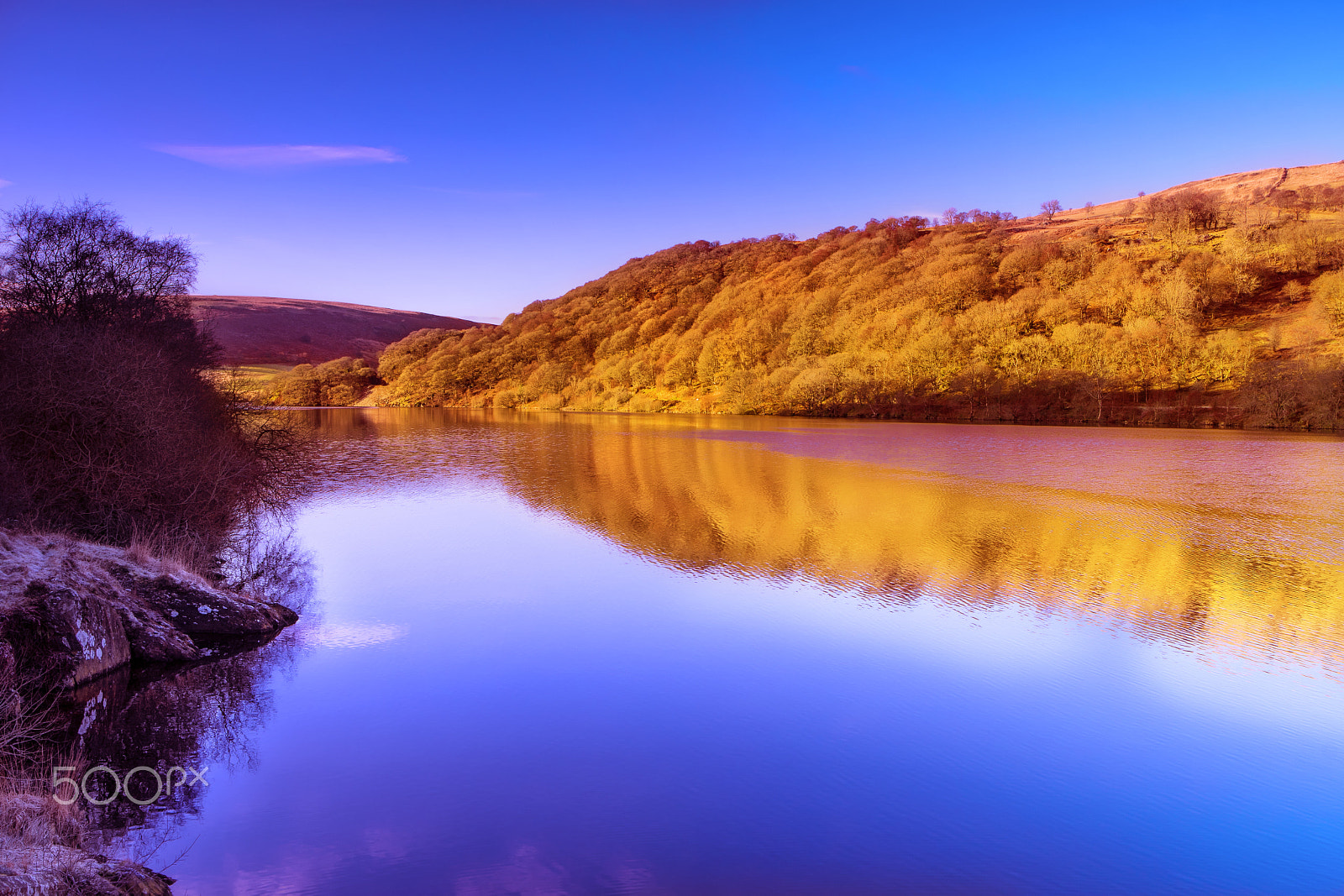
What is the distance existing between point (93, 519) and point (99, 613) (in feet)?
9.71

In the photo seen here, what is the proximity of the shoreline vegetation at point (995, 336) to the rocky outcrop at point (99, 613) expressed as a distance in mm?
8912

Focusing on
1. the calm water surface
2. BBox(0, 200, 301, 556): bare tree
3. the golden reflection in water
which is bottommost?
the calm water surface

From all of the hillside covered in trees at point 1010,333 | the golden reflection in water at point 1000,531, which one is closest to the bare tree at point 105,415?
the golden reflection in water at point 1000,531

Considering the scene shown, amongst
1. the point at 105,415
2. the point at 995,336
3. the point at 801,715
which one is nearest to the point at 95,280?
the point at 105,415

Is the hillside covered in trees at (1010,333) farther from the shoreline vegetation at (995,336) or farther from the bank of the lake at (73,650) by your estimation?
the bank of the lake at (73,650)

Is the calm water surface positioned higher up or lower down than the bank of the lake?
lower down

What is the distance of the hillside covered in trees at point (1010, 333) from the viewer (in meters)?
46.8

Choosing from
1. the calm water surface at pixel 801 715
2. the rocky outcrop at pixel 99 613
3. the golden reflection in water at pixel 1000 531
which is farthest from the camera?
the golden reflection in water at pixel 1000 531

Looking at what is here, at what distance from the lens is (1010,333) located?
56000mm

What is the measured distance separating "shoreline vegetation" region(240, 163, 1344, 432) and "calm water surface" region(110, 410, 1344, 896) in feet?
33.8

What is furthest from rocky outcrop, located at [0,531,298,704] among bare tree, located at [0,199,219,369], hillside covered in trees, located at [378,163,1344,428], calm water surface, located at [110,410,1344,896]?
hillside covered in trees, located at [378,163,1344,428]

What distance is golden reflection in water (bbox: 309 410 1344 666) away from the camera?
994 centimetres

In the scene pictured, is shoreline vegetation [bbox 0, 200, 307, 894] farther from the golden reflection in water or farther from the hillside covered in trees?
the hillside covered in trees

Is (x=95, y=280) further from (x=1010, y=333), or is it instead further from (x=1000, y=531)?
(x=1010, y=333)
